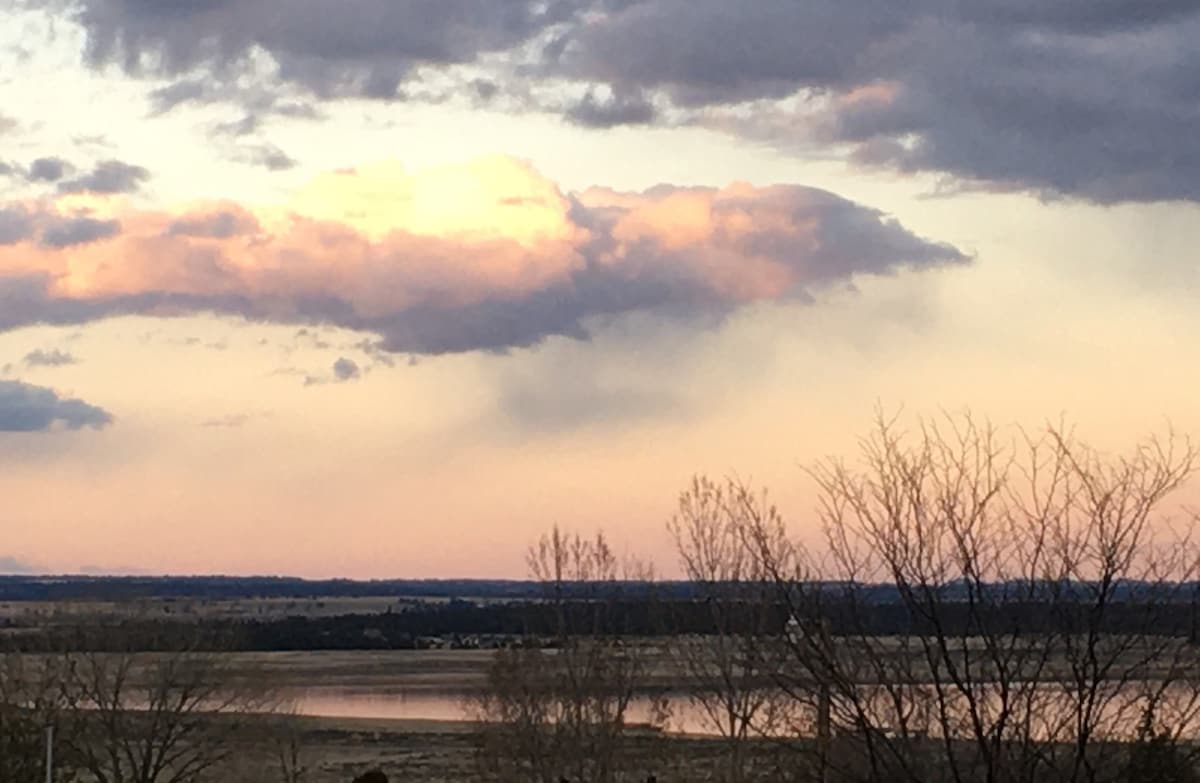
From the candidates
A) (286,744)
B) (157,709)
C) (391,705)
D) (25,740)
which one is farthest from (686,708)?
(25,740)

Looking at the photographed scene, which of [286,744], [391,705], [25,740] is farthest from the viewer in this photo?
[391,705]

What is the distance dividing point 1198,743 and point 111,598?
57058 mm

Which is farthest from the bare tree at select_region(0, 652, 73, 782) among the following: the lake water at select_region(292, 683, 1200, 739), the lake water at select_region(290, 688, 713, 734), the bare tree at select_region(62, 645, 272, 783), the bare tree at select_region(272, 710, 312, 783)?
the lake water at select_region(290, 688, 713, 734)

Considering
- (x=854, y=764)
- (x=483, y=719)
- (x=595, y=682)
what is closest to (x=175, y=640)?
(x=483, y=719)

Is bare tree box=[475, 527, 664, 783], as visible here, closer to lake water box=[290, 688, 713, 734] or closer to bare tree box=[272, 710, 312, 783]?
bare tree box=[272, 710, 312, 783]

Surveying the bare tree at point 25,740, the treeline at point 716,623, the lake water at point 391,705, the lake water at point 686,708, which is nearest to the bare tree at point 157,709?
the treeline at point 716,623

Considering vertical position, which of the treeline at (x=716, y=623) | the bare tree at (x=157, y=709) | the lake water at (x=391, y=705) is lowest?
the lake water at (x=391, y=705)

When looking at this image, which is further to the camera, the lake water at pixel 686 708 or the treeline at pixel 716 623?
the lake water at pixel 686 708

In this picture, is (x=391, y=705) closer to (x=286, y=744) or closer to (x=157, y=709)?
(x=286, y=744)

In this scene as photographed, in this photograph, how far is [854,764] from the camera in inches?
573

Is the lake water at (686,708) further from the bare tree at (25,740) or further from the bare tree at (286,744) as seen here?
the bare tree at (25,740)

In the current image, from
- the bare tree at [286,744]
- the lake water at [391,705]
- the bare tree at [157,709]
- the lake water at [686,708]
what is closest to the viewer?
the lake water at [686,708]

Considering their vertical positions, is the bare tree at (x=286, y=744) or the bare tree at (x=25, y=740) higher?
the bare tree at (x=25, y=740)

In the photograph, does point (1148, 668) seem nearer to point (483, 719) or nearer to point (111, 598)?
point (483, 719)
